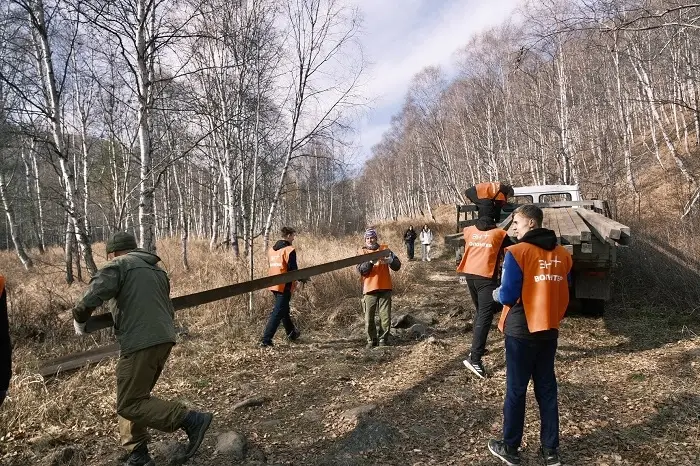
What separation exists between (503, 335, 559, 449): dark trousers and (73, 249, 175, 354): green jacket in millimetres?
2449

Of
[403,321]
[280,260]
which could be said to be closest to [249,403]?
[280,260]

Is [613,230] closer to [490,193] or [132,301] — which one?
[490,193]

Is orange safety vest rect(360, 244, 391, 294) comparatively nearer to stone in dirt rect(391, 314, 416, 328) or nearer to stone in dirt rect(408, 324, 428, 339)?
stone in dirt rect(408, 324, 428, 339)

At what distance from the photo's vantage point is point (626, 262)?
7867mm

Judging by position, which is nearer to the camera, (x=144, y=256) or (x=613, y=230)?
(x=144, y=256)

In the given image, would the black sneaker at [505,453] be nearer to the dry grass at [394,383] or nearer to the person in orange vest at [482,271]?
the dry grass at [394,383]

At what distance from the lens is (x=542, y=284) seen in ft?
9.10

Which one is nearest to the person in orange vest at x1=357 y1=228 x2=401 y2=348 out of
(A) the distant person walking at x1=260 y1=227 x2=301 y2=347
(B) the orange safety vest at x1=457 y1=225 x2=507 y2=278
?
(A) the distant person walking at x1=260 y1=227 x2=301 y2=347

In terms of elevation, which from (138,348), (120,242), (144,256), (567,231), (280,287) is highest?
(120,242)

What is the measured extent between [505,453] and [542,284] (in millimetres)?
1201

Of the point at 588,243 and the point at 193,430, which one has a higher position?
the point at 588,243

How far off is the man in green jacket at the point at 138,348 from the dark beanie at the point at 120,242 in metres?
0.18

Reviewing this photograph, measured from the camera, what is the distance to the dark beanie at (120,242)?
10.3ft

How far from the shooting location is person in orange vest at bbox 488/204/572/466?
108 inches
